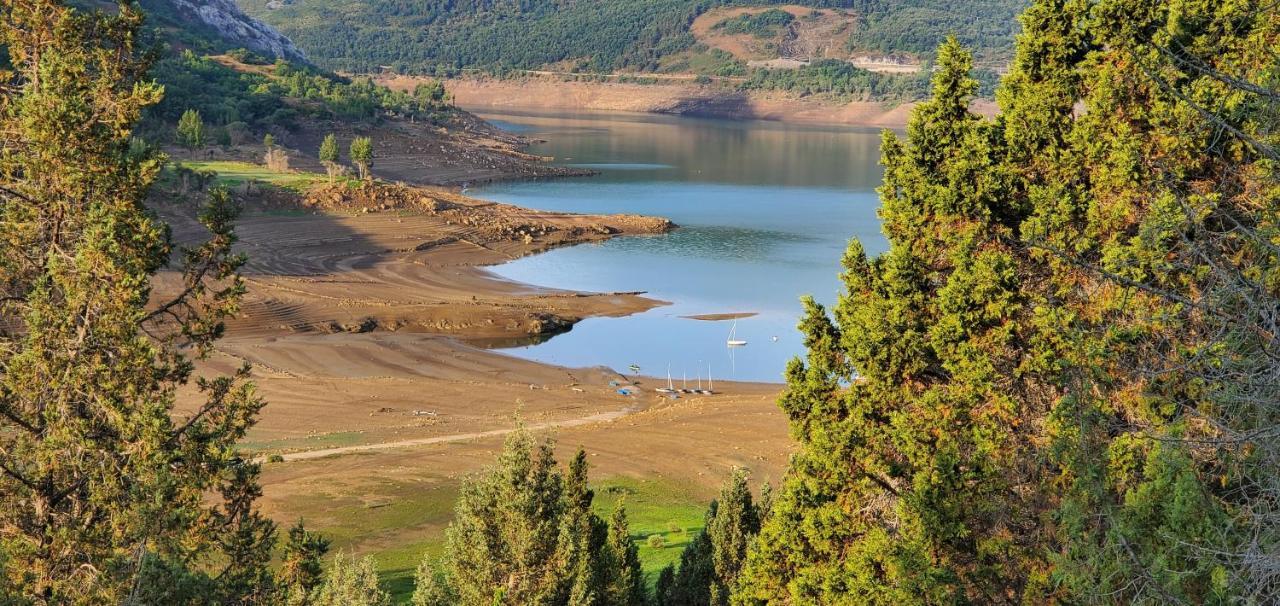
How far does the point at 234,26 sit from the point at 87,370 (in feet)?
597

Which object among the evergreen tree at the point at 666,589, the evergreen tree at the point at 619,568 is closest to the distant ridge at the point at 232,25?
the evergreen tree at the point at 666,589

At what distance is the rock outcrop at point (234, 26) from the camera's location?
167m

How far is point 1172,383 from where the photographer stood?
10203mm

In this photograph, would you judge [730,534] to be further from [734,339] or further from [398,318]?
[398,318]

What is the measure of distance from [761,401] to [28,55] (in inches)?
1212

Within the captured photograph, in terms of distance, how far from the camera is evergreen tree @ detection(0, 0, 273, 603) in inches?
406

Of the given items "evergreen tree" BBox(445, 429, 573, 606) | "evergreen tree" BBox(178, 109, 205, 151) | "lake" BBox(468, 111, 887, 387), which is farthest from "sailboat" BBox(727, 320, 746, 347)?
"evergreen tree" BBox(178, 109, 205, 151)

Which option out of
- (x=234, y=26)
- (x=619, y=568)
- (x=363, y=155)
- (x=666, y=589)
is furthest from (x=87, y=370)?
(x=234, y=26)

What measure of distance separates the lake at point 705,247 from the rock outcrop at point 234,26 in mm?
55453

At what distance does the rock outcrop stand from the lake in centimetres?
5545

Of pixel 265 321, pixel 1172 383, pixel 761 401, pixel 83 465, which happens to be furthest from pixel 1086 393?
pixel 265 321

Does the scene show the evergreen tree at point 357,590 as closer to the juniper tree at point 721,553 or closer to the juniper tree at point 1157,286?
the juniper tree at point 721,553

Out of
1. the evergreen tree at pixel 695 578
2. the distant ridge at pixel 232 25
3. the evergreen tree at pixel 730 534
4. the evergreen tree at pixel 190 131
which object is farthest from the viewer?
the distant ridge at pixel 232 25

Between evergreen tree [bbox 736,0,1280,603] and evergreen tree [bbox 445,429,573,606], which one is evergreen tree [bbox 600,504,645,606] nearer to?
evergreen tree [bbox 736,0,1280,603]
